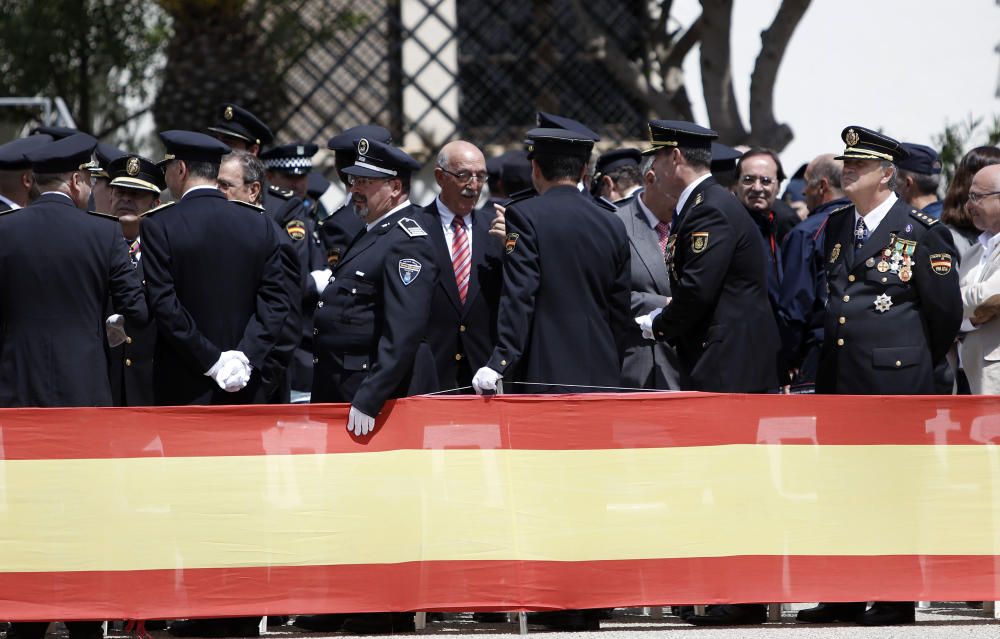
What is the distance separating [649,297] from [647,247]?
0.82ft

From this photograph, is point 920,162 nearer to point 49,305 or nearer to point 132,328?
point 132,328

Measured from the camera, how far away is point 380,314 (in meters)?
6.28

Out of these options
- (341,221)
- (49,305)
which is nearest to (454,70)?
(341,221)

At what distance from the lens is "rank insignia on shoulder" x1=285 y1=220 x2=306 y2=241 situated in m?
8.15

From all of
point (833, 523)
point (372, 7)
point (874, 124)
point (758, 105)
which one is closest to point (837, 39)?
point (874, 124)

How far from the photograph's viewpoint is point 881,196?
643 cm

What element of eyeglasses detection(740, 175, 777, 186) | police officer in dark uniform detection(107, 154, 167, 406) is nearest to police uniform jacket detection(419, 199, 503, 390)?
police officer in dark uniform detection(107, 154, 167, 406)

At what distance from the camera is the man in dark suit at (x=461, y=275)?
6730 mm

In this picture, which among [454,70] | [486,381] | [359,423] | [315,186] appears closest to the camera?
[359,423]

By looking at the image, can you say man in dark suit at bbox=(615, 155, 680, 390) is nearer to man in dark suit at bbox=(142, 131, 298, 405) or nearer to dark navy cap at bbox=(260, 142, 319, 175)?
man in dark suit at bbox=(142, 131, 298, 405)

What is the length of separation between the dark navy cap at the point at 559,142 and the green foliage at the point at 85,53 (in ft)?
28.8

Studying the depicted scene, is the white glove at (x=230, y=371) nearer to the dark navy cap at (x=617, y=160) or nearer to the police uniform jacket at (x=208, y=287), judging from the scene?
the police uniform jacket at (x=208, y=287)

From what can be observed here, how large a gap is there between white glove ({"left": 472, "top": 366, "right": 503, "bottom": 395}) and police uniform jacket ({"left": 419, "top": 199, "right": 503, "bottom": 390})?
2.14 feet

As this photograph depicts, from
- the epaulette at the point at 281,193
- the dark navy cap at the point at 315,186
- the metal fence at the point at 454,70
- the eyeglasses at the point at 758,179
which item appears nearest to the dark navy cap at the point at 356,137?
the epaulette at the point at 281,193
